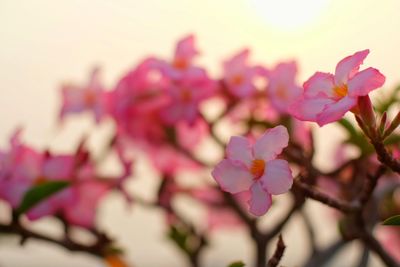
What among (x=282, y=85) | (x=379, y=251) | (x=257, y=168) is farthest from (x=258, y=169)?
(x=282, y=85)

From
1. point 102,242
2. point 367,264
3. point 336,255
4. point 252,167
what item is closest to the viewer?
point 252,167

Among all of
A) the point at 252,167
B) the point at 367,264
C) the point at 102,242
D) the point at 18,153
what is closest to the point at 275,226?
the point at 367,264

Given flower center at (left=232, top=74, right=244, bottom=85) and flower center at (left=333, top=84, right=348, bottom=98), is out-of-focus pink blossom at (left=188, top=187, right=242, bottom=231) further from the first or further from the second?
flower center at (left=333, top=84, right=348, bottom=98)

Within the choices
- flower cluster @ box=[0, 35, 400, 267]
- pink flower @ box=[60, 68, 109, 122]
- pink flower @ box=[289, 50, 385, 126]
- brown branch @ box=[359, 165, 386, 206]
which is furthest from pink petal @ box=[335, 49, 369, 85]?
pink flower @ box=[60, 68, 109, 122]

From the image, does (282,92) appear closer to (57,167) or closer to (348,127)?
(348,127)

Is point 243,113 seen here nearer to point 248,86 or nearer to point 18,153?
point 248,86

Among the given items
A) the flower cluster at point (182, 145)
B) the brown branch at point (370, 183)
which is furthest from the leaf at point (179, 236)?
the brown branch at point (370, 183)
